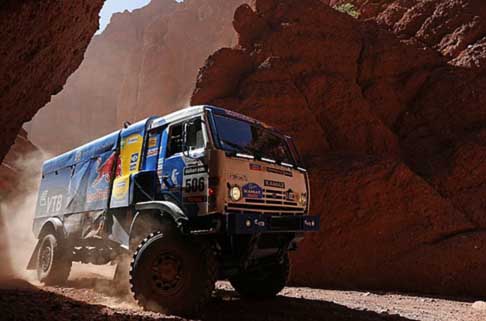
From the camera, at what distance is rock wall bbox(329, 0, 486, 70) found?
1411cm

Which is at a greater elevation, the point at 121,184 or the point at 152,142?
the point at 152,142

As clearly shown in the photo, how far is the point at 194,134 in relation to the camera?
19.5ft

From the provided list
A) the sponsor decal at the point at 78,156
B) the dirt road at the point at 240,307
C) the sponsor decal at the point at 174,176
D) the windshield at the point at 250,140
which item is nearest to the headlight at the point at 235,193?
the windshield at the point at 250,140

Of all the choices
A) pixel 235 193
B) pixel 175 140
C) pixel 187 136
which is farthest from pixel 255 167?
pixel 175 140

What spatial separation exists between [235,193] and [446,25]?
14.3 meters

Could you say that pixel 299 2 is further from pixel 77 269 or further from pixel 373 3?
pixel 77 269

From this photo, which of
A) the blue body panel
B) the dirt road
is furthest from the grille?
the blue body panel

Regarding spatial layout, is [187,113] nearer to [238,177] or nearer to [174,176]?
[174,176]

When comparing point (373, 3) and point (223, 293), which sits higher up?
point (373, 3)

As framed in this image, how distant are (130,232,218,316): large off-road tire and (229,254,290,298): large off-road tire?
2001mm

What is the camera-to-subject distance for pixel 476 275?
9.78 meters

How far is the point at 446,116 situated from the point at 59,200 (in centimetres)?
1263

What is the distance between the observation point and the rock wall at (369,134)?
34.3ft

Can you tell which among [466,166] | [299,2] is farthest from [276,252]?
[299,2]
